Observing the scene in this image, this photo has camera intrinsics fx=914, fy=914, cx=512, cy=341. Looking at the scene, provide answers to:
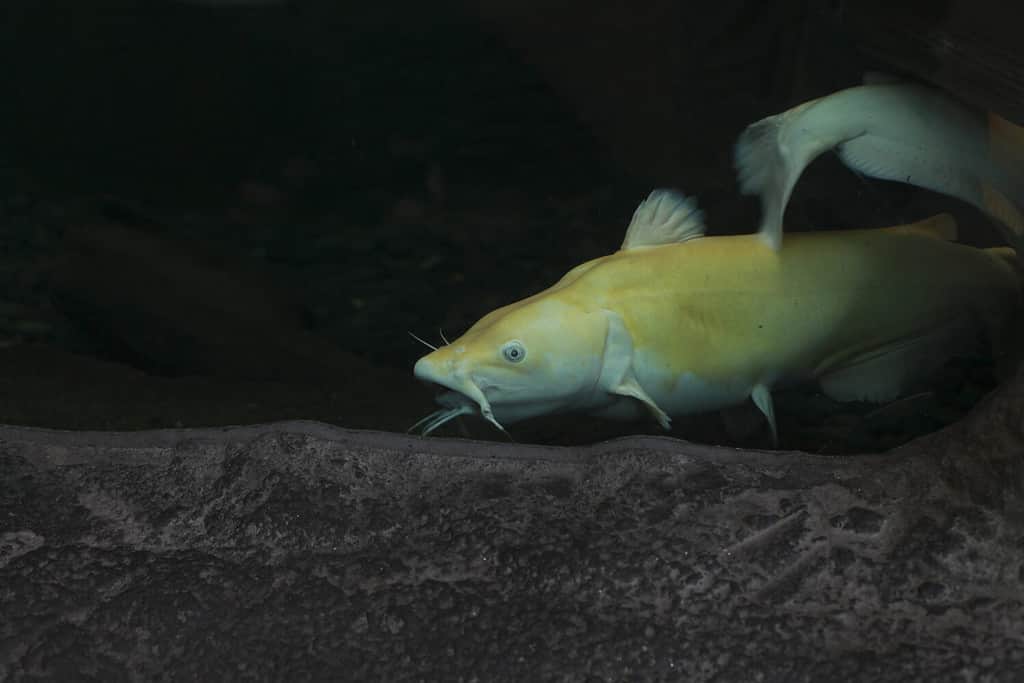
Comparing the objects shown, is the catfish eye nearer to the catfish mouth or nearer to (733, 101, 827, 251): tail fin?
the catfish mouth

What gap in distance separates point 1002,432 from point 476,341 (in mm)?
993

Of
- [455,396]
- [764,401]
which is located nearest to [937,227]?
[764,401]

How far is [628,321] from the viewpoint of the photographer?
6.57 feet

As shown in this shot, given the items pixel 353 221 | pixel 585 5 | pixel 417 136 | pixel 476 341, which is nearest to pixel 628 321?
pixel 476 341

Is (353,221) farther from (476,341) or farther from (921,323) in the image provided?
(921,323)

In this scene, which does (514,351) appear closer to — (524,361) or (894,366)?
(524,361)

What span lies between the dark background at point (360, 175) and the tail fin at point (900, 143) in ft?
0.34

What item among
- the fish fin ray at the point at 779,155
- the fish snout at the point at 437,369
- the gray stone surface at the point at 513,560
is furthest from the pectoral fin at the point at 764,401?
the fish snout at the point at 437,369

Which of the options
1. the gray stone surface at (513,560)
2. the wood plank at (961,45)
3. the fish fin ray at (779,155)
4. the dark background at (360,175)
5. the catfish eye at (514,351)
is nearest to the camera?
the gray stone surface at (513,560)

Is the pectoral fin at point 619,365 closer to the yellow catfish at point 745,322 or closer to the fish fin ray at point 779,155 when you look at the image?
the yellow catfish at point 745,322

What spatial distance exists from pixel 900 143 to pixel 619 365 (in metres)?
0.82

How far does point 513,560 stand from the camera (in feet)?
4.75

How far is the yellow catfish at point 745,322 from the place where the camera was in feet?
6.51

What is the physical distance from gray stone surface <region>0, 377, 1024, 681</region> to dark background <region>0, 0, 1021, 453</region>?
44 cm
